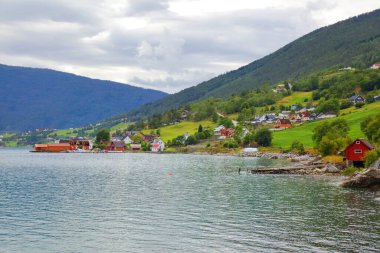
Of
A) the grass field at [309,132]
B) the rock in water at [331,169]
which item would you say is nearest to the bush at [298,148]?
the grass field at [309,132]

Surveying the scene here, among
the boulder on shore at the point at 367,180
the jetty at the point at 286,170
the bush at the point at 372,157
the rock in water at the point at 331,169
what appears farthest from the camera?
the jetty at the point at 286,170

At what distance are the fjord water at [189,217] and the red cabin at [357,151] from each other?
21.0 metres

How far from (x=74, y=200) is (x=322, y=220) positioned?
32.8 metres

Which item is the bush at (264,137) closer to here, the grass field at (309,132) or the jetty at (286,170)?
the grass field at (309,132)

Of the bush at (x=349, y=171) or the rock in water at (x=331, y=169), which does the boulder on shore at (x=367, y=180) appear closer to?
the bush at (x=349, y=171)

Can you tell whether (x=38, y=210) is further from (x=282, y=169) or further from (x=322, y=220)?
(x=282, y=169)

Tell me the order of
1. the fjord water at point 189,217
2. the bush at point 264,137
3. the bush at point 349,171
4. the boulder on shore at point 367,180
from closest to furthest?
1. the fjord water at point 189,217
2. the boulder on shore at point 367,180
3. the bush at point 349,171
4. the bush at point 264,137

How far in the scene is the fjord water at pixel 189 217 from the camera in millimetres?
39156

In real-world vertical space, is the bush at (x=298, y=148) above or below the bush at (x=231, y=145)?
below

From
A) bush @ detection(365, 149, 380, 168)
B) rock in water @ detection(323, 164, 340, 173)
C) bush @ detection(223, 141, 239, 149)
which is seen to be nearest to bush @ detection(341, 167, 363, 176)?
rock in water @ detection(323, 164, 340, 173)

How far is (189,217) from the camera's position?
50.3 m

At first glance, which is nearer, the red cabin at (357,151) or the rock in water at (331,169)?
the red cabin at (357,151)

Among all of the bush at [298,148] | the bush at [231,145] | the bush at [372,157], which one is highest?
the bush at [231,145]

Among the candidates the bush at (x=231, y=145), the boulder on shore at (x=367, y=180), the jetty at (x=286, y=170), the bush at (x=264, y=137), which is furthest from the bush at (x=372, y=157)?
the bush at (x=231, y=145)
